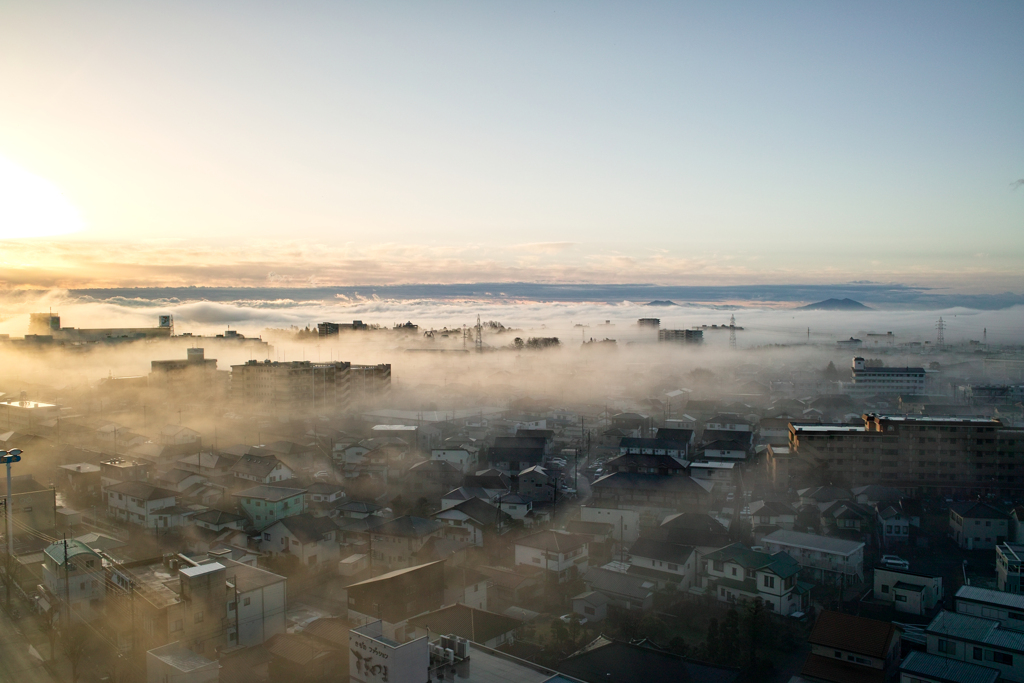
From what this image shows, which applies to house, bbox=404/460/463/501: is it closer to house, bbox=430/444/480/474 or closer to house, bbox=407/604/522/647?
house, bbox=430/444/480/474

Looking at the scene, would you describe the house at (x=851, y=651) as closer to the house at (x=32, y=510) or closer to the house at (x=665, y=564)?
the house at (x=665, y=564)

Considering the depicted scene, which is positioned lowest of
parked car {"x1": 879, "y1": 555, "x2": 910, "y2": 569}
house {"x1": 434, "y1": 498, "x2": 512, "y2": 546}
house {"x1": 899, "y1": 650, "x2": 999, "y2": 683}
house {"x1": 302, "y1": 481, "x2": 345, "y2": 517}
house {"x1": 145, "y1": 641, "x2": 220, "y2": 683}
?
house {"x1": 302, "y1": 481, "x2": 345, "y2": 517}

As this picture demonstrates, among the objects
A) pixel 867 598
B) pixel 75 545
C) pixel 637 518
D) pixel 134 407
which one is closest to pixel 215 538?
pixel 75 545

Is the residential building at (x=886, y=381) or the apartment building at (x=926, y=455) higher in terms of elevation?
the apartment building at (x=926, y=455)

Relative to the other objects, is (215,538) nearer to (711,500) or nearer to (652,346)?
(711,500)

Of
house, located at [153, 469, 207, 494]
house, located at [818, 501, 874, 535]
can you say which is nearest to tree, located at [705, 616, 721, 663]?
house, located at [818, 501, 874, 535]

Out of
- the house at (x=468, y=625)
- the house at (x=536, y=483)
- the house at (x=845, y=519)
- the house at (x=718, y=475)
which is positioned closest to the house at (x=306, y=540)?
the house at (x=468, y=625)
